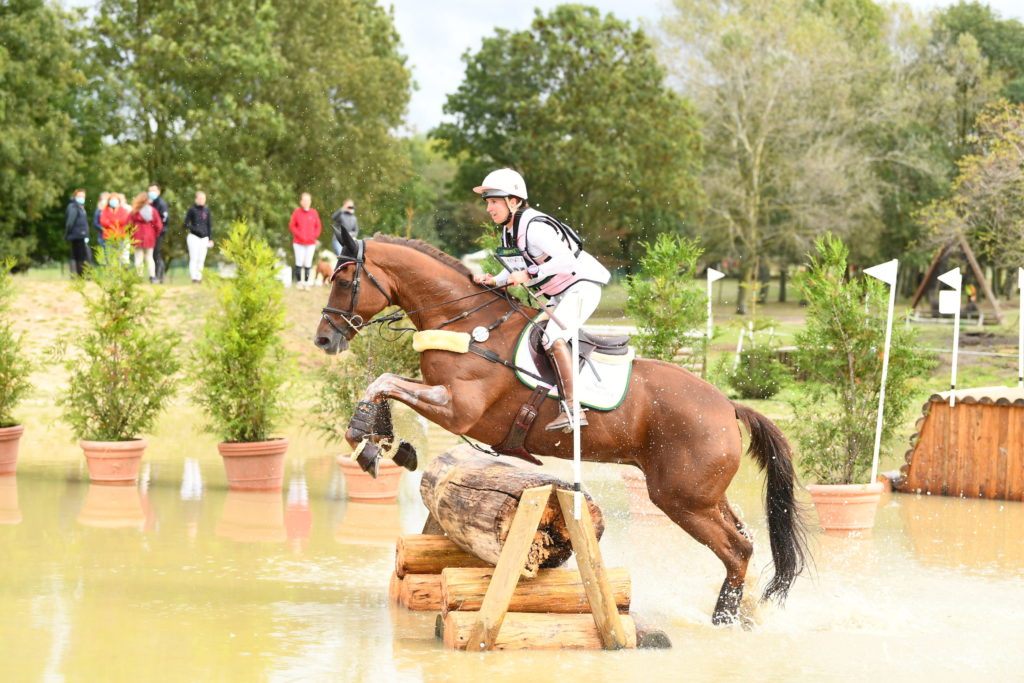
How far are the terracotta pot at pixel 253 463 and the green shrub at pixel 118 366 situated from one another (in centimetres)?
94

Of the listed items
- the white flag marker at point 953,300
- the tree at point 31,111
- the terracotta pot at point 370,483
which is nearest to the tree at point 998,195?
the white flag marker at point 953,300

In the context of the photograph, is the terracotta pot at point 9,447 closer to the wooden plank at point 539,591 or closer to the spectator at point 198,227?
the wooden plank at point 539,591

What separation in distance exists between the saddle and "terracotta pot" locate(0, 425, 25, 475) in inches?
278

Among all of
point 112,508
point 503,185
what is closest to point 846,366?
point 503,185

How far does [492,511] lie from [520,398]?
2.13 feet

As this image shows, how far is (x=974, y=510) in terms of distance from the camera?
10891mm

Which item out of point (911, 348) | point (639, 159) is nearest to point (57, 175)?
point (639, 159)

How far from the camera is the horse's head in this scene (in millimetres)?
6727

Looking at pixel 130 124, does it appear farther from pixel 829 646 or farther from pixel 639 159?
pixel 829 646

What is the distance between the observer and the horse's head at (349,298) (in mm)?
6727

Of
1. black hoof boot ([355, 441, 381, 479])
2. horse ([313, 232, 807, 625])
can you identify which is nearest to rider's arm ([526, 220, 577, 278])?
horse ([313, 232, 807, 625])

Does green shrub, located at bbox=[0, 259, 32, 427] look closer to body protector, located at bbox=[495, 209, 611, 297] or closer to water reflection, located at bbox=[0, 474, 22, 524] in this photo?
water reflection, located at bbox=[0, 474, 22, 524]

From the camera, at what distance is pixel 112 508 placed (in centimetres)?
1037

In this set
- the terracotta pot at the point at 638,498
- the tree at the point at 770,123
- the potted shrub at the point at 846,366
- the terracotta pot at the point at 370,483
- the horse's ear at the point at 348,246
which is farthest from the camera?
the tree at the point at 770,123
